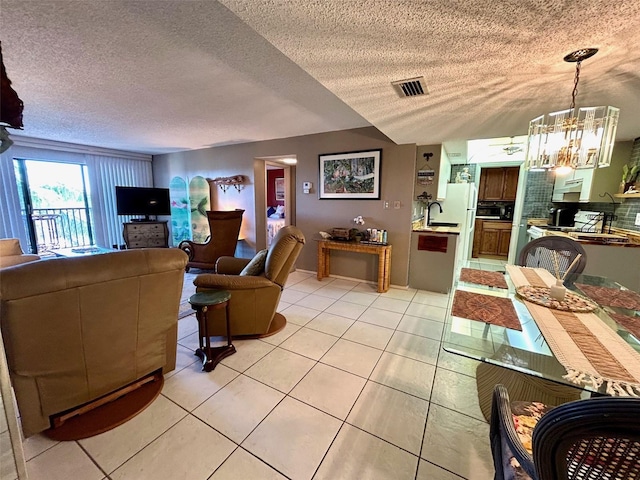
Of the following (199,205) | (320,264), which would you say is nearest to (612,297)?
(320,264)

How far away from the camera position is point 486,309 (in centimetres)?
145

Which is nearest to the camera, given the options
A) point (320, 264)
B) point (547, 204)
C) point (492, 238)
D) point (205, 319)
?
point (205, 319)

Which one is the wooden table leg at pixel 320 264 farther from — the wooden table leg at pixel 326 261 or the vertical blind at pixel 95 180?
the vertical blind at pixel 95 180

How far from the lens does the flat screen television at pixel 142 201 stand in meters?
5.20

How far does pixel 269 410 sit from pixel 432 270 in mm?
2839

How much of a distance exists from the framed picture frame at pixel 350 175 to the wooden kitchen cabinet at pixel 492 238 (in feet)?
12.4

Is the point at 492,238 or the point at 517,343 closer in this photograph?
the point at 517,343

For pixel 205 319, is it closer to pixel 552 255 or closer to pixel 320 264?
pixel 320 264

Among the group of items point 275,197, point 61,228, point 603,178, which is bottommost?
point 61,228

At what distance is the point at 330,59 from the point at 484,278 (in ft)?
6.08

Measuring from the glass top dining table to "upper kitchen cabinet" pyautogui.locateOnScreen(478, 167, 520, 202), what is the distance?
5.42 m

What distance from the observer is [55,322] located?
1255 millimetres

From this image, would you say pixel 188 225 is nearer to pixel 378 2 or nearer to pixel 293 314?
pixel 293 314

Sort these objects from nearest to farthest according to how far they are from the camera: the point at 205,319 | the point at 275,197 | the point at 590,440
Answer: the point at 590,440 → the point at 205,319 → the point at 275,197
